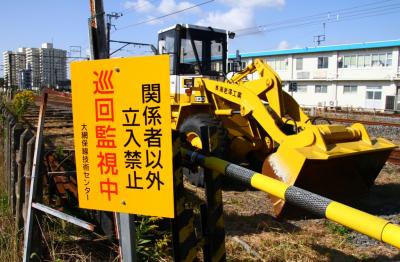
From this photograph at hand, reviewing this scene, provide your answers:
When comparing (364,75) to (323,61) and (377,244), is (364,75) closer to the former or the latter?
(323,61)

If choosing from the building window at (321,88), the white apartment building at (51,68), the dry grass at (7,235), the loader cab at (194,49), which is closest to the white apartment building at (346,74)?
the building window at (321,88)

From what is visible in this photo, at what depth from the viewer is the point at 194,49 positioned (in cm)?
824

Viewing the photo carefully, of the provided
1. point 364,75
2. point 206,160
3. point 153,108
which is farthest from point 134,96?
point 364,75

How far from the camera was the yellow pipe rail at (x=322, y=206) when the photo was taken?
67.7 inches

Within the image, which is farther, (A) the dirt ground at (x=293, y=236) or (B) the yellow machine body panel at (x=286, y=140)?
(B) the yellow machine body panel at (x=286, y=140)

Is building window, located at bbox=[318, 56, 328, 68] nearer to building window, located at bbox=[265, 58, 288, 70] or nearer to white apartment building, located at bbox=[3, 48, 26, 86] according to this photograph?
building window, located at bbox=[265, 58, 288, 70]

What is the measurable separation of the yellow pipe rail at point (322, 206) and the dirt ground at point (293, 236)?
1714 millimetres

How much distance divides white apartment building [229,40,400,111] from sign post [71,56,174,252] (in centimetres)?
3511

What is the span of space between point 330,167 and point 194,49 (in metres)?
3.92

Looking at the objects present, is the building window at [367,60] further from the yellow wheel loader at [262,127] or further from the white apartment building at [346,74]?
the yellow wheel loader at [262,127]

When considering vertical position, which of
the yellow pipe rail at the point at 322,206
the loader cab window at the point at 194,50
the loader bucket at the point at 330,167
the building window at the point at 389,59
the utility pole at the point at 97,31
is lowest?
the loader bucket at the point at 330,167

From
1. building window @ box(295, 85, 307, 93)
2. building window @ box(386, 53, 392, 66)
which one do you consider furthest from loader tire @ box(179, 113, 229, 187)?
building window @ box(295, 85, 307, 93)

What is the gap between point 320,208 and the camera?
2.02 meters

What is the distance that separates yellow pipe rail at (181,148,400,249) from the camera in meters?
1.72
